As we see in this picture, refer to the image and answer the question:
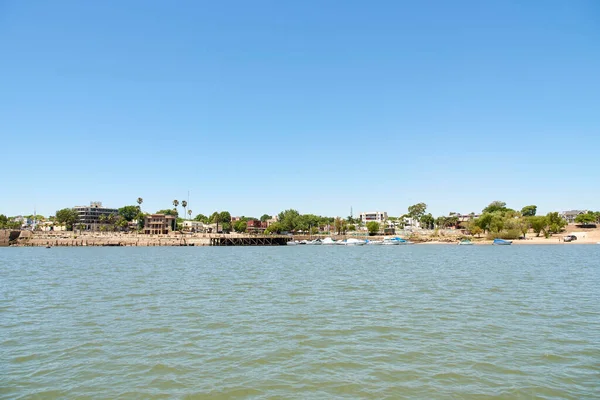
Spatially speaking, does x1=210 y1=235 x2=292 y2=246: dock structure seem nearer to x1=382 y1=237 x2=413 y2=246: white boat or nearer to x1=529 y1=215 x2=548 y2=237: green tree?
x1=382 y1=237 x2=413 y2=246: white boat

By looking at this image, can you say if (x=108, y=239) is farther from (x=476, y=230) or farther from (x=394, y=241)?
(x=476, y=230)

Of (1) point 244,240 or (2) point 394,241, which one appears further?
(2) point 394,241

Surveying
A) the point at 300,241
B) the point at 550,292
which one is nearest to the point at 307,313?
the point at 550,292

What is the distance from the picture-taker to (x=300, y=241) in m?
184

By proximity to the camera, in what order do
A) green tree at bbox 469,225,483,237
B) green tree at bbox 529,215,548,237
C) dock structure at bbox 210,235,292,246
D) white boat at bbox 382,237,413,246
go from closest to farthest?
green tree at bbox 529,215,548,237 → green tree at bbox 469,225,483,237 → dock structure at bbox 210,235,292,246 → white boat at bbox 382,237,413,246

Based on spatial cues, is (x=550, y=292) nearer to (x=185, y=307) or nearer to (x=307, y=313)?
(x=307, y=313)

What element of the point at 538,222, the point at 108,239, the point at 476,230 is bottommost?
the point at 108,239

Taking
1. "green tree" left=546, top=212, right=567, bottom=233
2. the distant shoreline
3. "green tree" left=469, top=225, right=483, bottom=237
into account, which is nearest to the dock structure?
the distant shoreline

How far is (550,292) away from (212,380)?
967 inches

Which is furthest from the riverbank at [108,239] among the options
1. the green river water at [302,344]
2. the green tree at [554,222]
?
the green river water at [302,344]

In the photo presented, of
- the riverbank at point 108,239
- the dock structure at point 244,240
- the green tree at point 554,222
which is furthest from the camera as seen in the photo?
the dock structure at point 244,240

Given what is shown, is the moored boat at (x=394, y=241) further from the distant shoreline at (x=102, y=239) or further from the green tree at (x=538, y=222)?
the green tree at (x=538, y=222)

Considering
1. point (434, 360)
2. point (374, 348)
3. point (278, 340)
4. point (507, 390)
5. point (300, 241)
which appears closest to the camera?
point (507, 390)

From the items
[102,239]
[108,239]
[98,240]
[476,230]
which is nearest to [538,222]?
[476,230]
